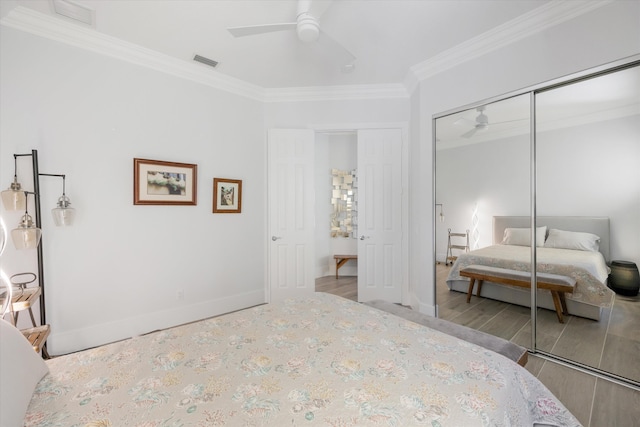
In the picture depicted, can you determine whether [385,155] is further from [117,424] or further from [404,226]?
[117,424]

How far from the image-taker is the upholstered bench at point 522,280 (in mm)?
2277

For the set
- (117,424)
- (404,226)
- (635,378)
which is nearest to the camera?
(117,424)

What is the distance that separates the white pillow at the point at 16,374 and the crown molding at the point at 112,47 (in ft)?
8.72

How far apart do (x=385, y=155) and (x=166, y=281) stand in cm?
305

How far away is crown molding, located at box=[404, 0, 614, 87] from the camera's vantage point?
2.16m

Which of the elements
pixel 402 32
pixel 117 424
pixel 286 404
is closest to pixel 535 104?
pixel 402 32

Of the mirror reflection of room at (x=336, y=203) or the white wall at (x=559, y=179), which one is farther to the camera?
the mirror reflection of room at (x=336, y=203)

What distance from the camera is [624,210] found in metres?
1.96

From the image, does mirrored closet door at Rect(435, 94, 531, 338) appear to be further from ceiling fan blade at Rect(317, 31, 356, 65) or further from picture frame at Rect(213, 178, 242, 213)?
picture frame at Rect(213, 178, 242, 213)

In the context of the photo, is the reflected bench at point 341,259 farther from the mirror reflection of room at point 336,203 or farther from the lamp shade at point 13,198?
the lamp shade at point 13,198

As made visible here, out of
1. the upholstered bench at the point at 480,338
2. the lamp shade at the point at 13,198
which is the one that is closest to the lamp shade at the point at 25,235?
the lamp shade at the point at 13,198

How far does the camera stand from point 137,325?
2.85 m

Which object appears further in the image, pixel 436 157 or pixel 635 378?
pixel 436 157

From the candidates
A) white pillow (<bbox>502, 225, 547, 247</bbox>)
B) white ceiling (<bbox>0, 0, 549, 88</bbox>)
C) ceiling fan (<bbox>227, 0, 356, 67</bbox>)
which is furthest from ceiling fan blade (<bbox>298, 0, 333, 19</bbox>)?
white pillow (<bbox>502, 225, 547, 247</bbox>)
